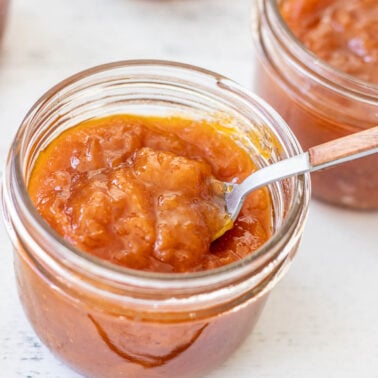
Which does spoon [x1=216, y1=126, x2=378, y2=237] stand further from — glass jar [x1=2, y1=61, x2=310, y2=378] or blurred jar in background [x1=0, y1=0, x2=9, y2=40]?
blurred jar in background [x1=0, y1=0, x2=9, y2=40]

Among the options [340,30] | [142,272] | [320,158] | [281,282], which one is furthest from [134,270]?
[340,30]

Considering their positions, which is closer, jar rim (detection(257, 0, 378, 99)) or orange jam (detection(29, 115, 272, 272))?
orange jam (detection(29, 115, 272, 272))

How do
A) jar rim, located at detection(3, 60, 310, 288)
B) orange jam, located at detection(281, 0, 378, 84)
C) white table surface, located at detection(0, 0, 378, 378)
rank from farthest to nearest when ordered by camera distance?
1. orange jam, located at detection(281, 0, 378, 84)
2. white table surface, located at detection(0, 0, 378, 378)
3. jar rim, located at detection(3, 60, 310, 288)

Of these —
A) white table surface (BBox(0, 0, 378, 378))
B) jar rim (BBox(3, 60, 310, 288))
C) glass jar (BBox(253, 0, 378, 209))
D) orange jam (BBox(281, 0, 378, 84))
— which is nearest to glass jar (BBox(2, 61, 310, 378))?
jar rim (BBox(3, 60, 310, 288))

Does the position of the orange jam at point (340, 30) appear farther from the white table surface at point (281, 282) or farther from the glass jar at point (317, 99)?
the white table surface at point (281, 282)

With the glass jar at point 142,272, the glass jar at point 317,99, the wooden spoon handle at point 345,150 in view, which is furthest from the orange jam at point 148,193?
the glass jar at point 317,99

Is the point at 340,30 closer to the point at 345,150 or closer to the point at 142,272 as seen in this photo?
the point at 345,150

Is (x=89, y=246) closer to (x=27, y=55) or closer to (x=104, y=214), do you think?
(x=104, y=214)
